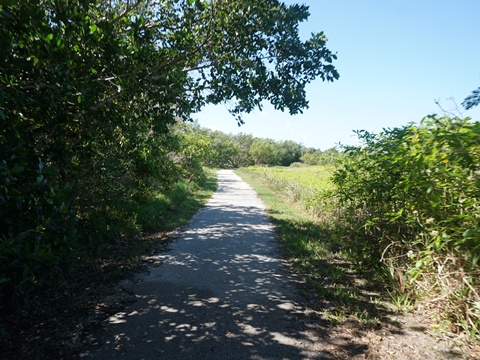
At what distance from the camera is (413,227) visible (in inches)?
150

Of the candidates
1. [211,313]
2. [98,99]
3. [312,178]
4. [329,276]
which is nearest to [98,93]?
[98,99]

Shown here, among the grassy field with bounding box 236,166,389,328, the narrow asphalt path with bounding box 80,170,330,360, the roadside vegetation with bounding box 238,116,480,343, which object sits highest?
the roadside vegetation with bounding box 238,116,480,343

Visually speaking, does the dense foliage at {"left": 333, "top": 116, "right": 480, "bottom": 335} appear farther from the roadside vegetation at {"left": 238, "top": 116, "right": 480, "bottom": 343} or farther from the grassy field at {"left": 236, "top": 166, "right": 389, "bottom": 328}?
the grassy field at {"left": 236, "top": 166, "right": 389, "bottom": 328}

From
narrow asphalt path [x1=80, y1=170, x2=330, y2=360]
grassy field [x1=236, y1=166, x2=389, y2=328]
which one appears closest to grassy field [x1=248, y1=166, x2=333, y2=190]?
grassy field [x1=236, y1=166, x2=389, y2=328]

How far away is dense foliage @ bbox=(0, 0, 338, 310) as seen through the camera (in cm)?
238

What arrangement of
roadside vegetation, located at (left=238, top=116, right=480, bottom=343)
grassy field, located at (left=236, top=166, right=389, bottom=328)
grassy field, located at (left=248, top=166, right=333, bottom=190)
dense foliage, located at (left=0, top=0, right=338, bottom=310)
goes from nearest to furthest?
1. dense foliage, located at (left=0, top=0, right=338, bottom=310)
2. roadside vegetation, located at (left=238, top=116, right=480, bottom=343)
3. grassy field, located at (left=236, top=166, right=389, bottom=328)
4. grassy field, located at (left=248, top=166, right=333, bottom=190)

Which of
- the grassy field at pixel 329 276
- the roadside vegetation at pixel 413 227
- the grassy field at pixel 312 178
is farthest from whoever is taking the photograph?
the grassy field at pixel 312 178

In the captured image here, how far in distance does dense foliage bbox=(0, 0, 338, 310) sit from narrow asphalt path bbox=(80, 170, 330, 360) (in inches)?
45.4

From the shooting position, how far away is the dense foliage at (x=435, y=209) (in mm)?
2773

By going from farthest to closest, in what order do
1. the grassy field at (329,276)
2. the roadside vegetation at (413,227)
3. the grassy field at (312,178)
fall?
the grassy field at (312,178)
the grassy field at (329,276)
the roadside vegetation at (413,227)

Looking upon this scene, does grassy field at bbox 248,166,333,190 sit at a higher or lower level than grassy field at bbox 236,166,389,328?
higher

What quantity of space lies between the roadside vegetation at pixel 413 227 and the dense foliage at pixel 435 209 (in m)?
0.01

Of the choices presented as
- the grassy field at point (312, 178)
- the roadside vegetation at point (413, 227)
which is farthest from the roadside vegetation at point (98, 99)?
the grassy field at point (312, 178)

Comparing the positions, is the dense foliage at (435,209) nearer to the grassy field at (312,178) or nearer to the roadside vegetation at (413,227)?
the roadside vegetation at (413,227)
